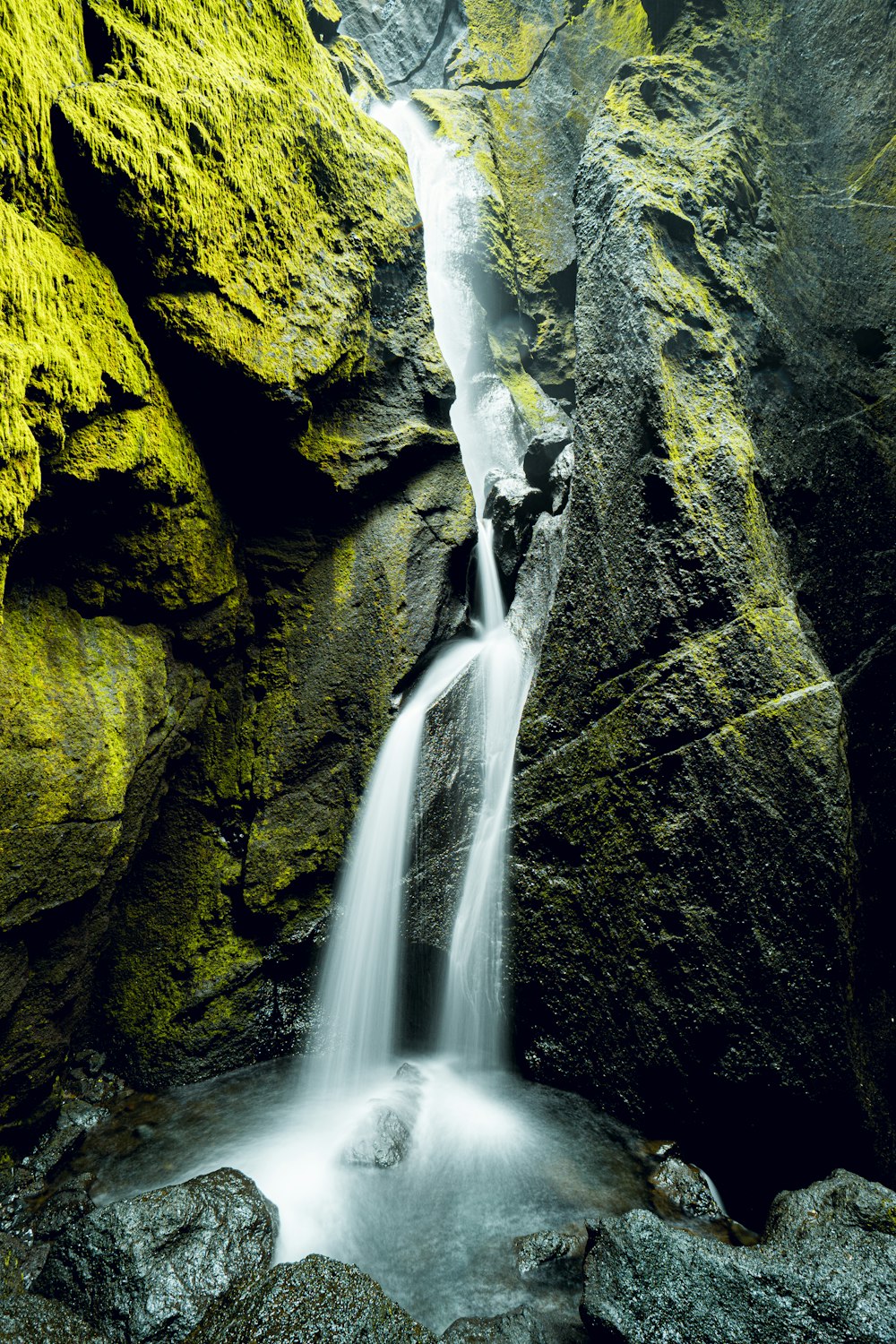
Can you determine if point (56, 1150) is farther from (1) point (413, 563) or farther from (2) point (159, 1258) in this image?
(1) point (413, 563)

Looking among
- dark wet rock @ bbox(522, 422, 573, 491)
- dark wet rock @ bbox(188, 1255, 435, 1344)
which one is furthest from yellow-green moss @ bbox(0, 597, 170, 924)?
dark wet rock @ bbox(522, 422, 573, 491)

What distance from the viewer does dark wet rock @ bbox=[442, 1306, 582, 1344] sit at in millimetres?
2924

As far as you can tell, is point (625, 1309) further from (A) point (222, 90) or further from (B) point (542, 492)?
(A) point (222, 90)

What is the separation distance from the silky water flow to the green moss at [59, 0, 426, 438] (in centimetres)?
373

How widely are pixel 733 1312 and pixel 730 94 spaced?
1092cm

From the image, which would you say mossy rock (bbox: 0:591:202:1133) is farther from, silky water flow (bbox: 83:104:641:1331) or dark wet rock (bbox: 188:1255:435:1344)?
dark wet rock (bbox: 188:1255:435:1344)

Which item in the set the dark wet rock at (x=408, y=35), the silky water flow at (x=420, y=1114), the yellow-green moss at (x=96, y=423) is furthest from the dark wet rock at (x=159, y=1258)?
the dark wet rock at (x=408, y=35)

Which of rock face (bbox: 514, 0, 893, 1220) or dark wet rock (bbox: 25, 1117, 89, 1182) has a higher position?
rock face (bbox: 514, 0, 893, 1220)

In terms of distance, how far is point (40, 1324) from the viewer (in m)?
2.81

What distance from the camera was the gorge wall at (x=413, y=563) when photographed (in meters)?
4.05

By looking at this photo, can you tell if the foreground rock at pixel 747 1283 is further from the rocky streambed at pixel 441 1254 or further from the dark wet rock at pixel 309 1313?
the dark wet rock at pixel 309 1313

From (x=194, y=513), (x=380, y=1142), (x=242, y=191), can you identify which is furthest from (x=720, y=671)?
(x=242, y=191)

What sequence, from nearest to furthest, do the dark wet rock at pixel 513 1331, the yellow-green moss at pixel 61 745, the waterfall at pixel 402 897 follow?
the dark wet rock at pixel 513 1331
the yellow-green moss at pixel 61 745
the waterfall at pixel 402 897

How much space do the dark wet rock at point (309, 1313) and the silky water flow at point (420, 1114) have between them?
2.40ft
